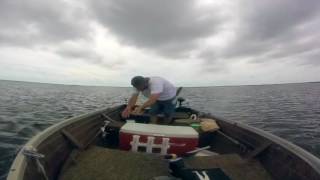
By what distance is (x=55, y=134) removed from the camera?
14.3ft

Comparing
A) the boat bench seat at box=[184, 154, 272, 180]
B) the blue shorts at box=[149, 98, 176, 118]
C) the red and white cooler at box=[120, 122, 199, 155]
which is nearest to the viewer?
the boat bench seat at box=[184, 154, 272, 180]

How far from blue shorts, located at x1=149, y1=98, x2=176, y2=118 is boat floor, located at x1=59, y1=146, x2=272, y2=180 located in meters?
2.67

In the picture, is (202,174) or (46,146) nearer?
(202,174)

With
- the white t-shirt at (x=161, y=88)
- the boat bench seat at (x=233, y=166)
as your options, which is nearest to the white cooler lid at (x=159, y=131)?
the boat bench seat at (x=233, y=166)

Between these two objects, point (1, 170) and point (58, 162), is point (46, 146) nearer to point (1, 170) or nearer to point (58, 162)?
point (58, 162)

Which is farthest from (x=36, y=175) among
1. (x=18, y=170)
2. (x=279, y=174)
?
(x=279, y=174)

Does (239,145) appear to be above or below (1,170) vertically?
above

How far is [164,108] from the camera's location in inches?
276

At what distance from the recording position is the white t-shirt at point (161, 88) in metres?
5.91

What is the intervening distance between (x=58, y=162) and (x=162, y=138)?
176cm

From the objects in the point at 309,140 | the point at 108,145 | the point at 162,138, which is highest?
the point at 162,138

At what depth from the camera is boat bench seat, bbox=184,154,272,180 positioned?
3863 mm

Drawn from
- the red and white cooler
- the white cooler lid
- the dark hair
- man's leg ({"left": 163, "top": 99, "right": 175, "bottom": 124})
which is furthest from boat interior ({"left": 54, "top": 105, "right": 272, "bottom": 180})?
man's leg ({"left": 163, "top": 99, "right": 175, "bottom": 124})

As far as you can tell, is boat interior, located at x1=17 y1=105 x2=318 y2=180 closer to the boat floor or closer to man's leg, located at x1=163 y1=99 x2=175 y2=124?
the boat floor
